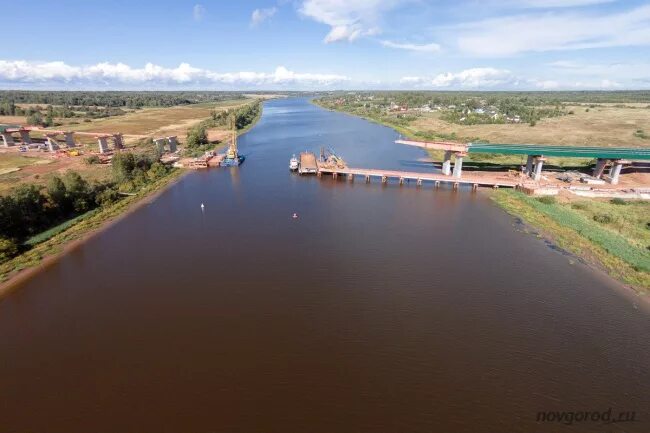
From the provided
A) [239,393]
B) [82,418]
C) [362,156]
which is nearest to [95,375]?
[82,418]

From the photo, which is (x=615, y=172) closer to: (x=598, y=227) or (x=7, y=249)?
(x=598, y=227)

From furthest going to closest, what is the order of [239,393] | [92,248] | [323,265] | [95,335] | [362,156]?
[362,156], [92,248], [323,265], [95,335], [239,393]

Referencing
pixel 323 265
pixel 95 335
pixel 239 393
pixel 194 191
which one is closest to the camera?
pixel 239 393

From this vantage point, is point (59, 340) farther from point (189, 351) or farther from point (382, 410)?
point (382, 410)

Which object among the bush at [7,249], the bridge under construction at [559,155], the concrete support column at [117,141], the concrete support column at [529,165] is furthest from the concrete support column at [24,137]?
the concrete support column at [529,165]

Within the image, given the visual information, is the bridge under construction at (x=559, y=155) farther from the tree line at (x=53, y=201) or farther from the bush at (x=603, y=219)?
the tree line at (x=53, y=201)

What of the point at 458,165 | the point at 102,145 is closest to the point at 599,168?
the point at 458,165

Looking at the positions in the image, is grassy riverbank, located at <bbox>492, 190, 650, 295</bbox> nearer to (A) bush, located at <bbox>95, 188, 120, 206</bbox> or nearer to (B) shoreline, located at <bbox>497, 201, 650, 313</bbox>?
(B) shoreline, located at <bbox>497, 201, 650, 313</bbox>
